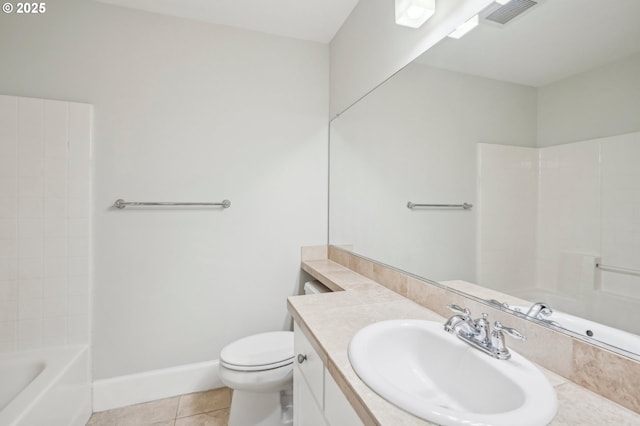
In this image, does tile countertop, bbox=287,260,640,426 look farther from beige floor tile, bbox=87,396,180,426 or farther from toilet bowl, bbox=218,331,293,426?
beige floor tile, bbox=87,396,180,426

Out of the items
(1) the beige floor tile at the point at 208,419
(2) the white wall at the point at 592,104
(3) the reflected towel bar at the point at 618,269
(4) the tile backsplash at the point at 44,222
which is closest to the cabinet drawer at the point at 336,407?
(3) the reflected towel bar at the point at 618,269

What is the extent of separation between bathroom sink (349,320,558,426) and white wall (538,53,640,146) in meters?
0.59

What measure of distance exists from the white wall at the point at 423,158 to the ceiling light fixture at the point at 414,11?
171 mm

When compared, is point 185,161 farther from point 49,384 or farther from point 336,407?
point 336,407

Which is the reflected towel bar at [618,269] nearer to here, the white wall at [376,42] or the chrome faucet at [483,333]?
the chrome faucet at [483,333]

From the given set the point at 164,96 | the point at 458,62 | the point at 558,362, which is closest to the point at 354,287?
the point at 558,362

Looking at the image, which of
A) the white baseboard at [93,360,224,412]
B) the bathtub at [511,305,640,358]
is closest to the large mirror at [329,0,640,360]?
the bathtub at [511,305,640,358]

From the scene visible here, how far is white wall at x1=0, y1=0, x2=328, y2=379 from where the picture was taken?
1661 millimetres

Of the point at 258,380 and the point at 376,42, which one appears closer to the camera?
the point at 258,380

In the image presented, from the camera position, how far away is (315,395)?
907mm

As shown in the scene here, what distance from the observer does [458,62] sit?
1090 millimetres

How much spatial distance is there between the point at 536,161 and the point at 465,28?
1.84 feet

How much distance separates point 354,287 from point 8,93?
214 centimetres

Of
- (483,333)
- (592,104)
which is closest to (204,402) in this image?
(483,333)
